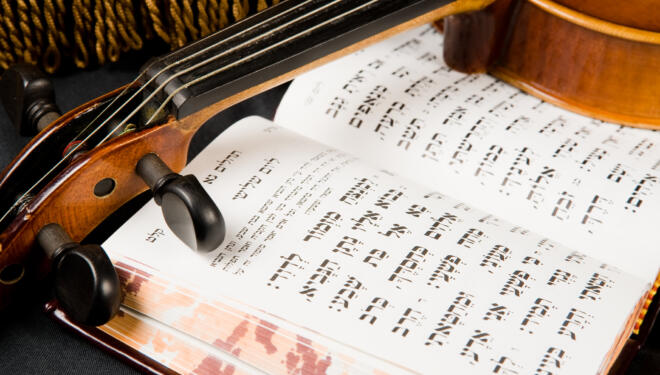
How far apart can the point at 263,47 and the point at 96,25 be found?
338 millimetres

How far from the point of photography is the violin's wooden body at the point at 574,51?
34.6 inches

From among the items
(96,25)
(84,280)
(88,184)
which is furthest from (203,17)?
(84,280)

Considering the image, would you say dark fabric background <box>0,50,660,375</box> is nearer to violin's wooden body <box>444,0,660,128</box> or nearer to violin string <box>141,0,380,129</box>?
violin string <box>141,0,380,129</box>

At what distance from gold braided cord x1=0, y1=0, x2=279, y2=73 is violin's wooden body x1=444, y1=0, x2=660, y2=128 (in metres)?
0.31

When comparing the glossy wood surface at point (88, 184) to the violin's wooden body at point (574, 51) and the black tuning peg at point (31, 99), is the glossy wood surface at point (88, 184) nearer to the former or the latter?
the black tuning peg at point (31, 99)

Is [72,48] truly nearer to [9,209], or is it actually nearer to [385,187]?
[9,209]

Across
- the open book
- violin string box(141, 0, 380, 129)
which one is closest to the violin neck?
violin string box(141, 0, 380, 129)

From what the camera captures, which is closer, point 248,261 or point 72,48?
point 248,261

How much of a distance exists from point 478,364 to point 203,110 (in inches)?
14.5

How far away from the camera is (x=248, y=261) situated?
26.6 inches

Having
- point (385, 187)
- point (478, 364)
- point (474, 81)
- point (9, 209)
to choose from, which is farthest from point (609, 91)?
point (9, 209)

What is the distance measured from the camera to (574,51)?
0.92 metres

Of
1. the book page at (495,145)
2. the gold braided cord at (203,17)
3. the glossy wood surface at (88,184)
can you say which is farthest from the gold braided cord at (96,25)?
the glossy wood surface at (88,184)

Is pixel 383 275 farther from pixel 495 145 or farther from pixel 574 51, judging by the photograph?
pixel 574 51
